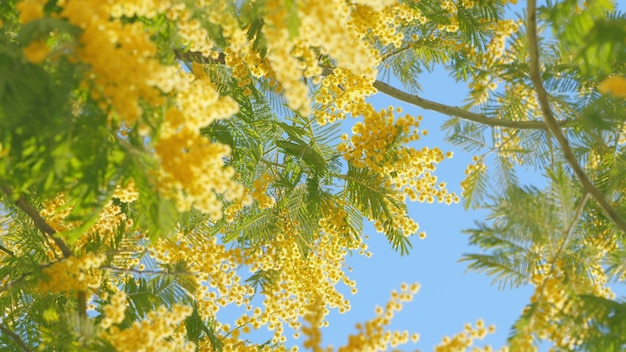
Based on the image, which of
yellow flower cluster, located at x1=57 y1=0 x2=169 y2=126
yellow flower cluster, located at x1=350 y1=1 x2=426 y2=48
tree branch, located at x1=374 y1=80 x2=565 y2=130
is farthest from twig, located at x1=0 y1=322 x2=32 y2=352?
tree branch, located at x1=374 y1=80 x2=565 y2=130

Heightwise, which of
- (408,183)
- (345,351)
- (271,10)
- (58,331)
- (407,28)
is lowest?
(345,351)

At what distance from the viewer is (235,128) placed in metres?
4.80

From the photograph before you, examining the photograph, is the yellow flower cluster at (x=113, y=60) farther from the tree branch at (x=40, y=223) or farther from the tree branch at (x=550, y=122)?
the tree branch at (x=550, y=122)

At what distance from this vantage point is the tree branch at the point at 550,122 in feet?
10.7

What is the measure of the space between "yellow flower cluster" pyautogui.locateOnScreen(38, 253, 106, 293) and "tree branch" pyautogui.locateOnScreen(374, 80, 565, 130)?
219 centimetres

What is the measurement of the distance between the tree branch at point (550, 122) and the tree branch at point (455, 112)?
34cm

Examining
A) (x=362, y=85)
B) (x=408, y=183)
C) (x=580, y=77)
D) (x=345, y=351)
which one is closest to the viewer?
(x=345, y=351)

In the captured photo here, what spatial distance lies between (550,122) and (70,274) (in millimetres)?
2256

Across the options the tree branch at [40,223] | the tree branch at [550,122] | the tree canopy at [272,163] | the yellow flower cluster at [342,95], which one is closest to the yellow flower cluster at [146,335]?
the tree canopy at [272,163]

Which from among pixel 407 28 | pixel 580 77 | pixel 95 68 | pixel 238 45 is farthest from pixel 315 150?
pixel 95 68

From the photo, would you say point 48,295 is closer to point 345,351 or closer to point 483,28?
point 345,351

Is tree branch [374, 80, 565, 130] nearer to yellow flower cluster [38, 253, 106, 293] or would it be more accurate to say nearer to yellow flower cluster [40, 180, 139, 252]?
yellow flower cluster [40, 180, 139, 252]

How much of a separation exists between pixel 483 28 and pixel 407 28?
71cm

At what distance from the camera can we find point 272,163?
209 inches
